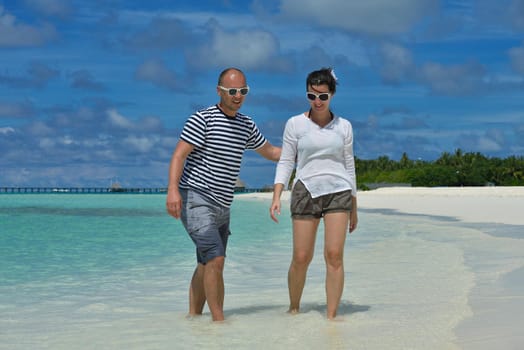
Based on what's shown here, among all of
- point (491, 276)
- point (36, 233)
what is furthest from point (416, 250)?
point (36, 233)

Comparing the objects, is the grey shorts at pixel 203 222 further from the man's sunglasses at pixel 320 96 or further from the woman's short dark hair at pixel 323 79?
the woman's short dark hair at pixel 323 79

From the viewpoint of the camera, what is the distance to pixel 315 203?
5.48m

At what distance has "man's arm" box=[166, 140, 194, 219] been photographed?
521 centimetres

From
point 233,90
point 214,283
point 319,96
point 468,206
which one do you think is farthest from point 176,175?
point 468,206

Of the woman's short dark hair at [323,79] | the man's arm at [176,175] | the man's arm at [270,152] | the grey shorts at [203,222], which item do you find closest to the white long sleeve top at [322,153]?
the woman's short dark hair at [323,79]

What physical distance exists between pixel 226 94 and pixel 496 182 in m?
97.1

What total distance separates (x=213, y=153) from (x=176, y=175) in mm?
330

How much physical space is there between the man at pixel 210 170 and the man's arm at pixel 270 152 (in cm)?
47

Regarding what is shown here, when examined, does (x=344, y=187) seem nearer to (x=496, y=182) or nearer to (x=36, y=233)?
(x=36, y=233)

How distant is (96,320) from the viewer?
6395mm

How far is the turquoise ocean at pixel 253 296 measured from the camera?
16.8 ft

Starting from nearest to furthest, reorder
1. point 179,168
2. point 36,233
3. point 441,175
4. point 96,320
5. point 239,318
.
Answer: point 179,168 → point 239,318 → point 96,320 → point 36,233 → point 441,175

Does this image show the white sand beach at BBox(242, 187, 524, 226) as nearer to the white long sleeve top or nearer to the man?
the white long sleeve top

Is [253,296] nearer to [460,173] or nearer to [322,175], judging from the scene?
[322,175]
